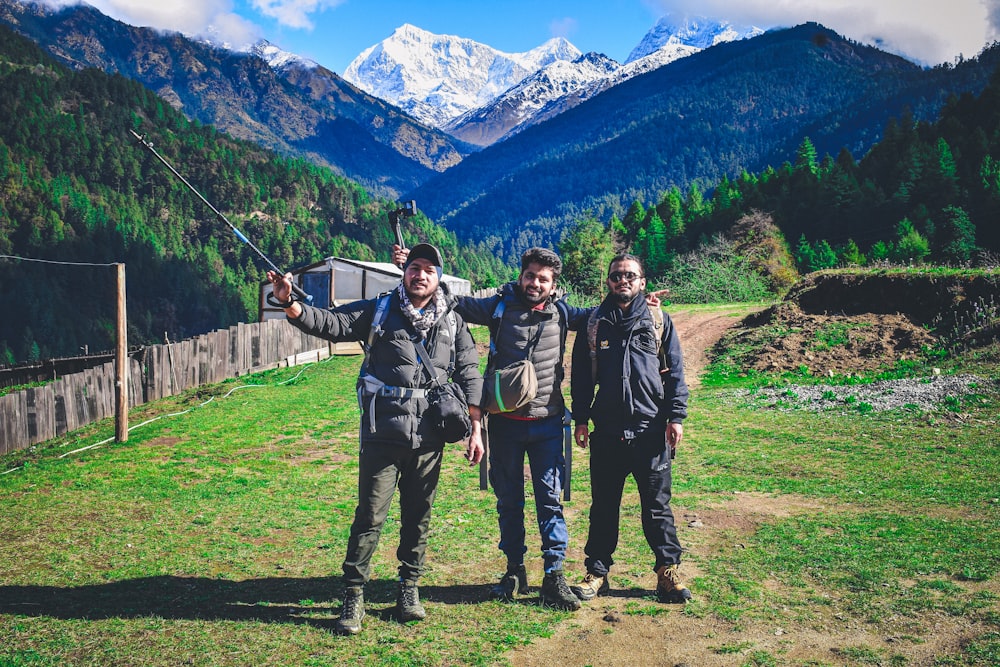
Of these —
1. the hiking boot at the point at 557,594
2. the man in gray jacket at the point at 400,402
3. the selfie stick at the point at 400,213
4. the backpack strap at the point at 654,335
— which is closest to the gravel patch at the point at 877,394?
the backpack strap at the point at 654,335

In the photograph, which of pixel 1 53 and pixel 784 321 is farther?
pixel 1 53

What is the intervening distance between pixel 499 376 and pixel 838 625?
8.33 feet

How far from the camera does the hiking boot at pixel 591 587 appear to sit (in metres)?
4.79

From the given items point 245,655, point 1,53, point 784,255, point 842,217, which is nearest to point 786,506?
point 245,655

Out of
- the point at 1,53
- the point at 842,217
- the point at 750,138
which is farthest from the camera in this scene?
the point at 750,138

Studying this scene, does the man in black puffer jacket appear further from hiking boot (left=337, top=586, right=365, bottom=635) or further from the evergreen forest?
the evergreen forest

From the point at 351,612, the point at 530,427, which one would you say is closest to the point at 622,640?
the point at 530,427

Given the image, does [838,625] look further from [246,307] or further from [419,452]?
[246,307]

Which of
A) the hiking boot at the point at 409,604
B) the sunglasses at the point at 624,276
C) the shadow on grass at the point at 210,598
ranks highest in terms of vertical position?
the sunglasses at the point at 624,276

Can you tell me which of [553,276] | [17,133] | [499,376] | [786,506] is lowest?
[786,506]

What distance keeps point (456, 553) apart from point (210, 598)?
1885mm

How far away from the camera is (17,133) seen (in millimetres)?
110812

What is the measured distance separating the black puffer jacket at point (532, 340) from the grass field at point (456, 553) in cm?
132

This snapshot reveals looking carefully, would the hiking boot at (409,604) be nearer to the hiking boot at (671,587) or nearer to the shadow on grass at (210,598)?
the shadow on grass at (210,598)
